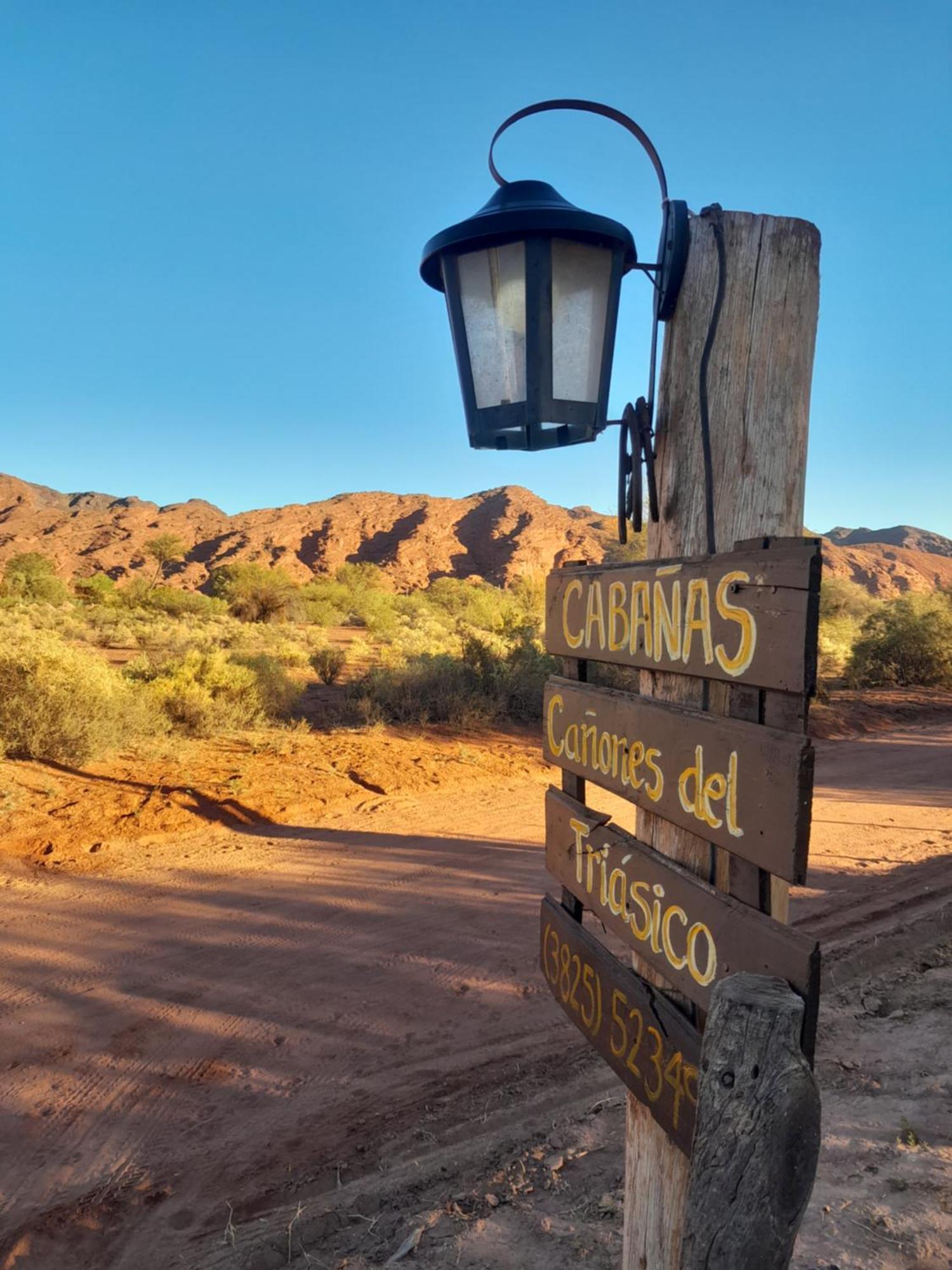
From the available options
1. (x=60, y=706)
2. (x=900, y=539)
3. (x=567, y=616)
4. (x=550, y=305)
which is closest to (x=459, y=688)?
(x=60, y=706)

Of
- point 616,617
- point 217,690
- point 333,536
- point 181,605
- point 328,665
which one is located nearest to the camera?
point 616,617

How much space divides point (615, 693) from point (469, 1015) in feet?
9.14

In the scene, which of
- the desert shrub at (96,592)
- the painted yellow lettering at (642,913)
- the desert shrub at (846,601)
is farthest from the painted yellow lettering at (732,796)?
the desert shrub at (96,592)

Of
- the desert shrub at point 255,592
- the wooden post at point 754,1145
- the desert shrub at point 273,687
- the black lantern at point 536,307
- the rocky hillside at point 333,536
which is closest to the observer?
the wooden post at point 754,1145

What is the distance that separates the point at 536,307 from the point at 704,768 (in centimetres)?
111

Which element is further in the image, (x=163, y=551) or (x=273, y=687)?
(x=163, y=551)

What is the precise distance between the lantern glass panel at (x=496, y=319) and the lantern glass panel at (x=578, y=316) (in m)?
0.08

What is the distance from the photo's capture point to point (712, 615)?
1.53 metres

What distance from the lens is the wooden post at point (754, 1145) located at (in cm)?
117

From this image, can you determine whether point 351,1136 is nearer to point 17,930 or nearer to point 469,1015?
point 469,1015

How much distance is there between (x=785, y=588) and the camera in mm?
1339

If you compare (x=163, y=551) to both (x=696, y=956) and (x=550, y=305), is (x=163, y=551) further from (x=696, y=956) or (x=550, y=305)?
(x=696, y=956)

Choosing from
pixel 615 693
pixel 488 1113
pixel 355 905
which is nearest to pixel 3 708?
pixel 355 905

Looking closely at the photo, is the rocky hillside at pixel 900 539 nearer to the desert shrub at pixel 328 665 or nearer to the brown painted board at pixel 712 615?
the desert shrub at pixel 328 665
